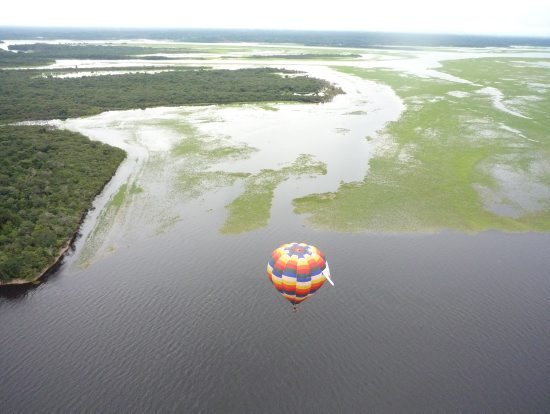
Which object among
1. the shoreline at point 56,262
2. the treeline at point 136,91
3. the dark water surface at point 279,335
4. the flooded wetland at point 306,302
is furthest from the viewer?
the treeline at point 136,91

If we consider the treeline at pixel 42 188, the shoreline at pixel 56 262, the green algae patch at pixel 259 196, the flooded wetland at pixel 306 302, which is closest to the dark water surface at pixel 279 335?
the flooded wetland at pixel 306 302

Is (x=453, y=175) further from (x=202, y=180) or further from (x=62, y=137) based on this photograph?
(x=62, y=137)

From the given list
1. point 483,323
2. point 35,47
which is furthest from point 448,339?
point 35,47

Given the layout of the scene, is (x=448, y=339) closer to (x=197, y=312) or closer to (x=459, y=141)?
(x=197, y=312)

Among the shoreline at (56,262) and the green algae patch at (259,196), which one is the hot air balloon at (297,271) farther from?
the shoreline at (56,262)

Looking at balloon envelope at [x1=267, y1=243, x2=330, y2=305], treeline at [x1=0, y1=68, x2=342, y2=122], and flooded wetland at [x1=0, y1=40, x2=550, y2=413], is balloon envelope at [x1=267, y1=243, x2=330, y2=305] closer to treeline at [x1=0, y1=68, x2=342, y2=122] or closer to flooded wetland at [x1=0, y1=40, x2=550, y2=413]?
flooded wetland at [x1=0, y1=40, x2=550, y2=413]
